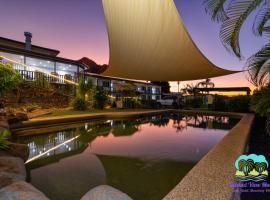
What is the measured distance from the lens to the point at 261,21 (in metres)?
2.89

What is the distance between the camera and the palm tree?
8.35 ft

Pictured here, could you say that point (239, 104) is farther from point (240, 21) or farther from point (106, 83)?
point (106, 83)

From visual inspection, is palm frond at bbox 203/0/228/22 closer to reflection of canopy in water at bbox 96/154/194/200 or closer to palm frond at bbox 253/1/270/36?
palm frond at bbox 253/1/270/36

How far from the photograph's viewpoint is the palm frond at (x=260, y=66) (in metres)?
2.88

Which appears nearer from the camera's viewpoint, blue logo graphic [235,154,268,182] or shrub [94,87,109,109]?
blue logo graphic [235,154,268,182]

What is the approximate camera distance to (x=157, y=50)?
17.0 feet

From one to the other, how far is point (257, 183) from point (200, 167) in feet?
2.63

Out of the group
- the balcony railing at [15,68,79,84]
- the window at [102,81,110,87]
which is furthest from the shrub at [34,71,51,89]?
the window at [102,81,110,87]

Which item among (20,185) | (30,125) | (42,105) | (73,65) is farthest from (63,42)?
(20,185)

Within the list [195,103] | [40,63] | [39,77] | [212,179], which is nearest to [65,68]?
[40,63]

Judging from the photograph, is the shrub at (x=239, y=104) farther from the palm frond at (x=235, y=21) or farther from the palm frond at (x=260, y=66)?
the palm frond at (x=235, y=21)

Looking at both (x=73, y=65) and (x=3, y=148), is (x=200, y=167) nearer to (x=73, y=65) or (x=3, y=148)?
(x=3, y=148)

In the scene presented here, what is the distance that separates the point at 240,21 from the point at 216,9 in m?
0.42

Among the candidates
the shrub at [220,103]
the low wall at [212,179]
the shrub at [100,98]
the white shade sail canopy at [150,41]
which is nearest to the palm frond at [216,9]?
the white shade sail canopy at [150,41]
